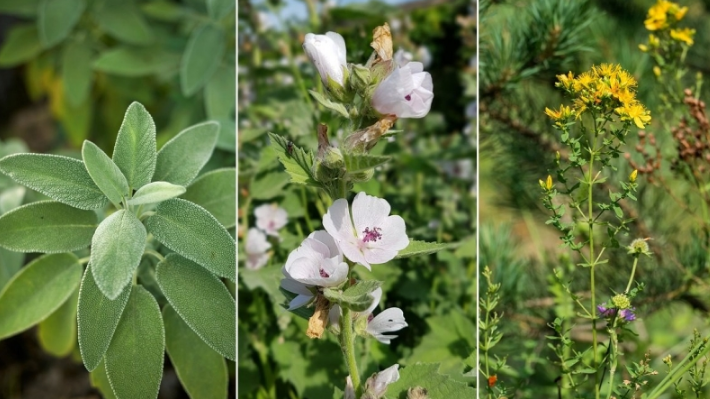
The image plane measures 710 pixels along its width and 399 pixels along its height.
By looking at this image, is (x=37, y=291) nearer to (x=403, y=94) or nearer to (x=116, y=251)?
(x=116, y=251)

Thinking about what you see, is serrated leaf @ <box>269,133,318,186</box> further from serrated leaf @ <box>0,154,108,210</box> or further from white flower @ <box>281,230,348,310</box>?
serrated leaf @ <box>0,154,108,210</box>

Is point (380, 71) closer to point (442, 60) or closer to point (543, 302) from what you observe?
point (543, 302)

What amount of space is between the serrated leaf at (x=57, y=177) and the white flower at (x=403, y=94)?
0.25 meters

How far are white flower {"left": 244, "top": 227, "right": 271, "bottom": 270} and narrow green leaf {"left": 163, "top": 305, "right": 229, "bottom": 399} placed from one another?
9 centimetres

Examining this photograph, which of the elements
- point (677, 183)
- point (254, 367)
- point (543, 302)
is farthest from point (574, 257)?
point (254, 367)

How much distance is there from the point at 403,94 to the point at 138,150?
244mm

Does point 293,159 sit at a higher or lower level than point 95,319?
higher

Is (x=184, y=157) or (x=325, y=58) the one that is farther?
(x=184, y=157)

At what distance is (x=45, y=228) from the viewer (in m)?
0.61

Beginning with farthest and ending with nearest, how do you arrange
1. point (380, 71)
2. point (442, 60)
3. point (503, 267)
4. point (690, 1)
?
point (690, 1)
point (442, 60)
point (503, 267)
point (380, 71)

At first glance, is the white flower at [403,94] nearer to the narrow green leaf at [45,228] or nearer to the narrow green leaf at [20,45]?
the narrow green leaf at [45,228]

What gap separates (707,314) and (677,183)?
0.27 meters

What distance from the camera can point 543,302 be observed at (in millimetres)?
866

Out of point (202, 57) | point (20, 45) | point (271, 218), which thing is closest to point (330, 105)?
point (271, 218)
